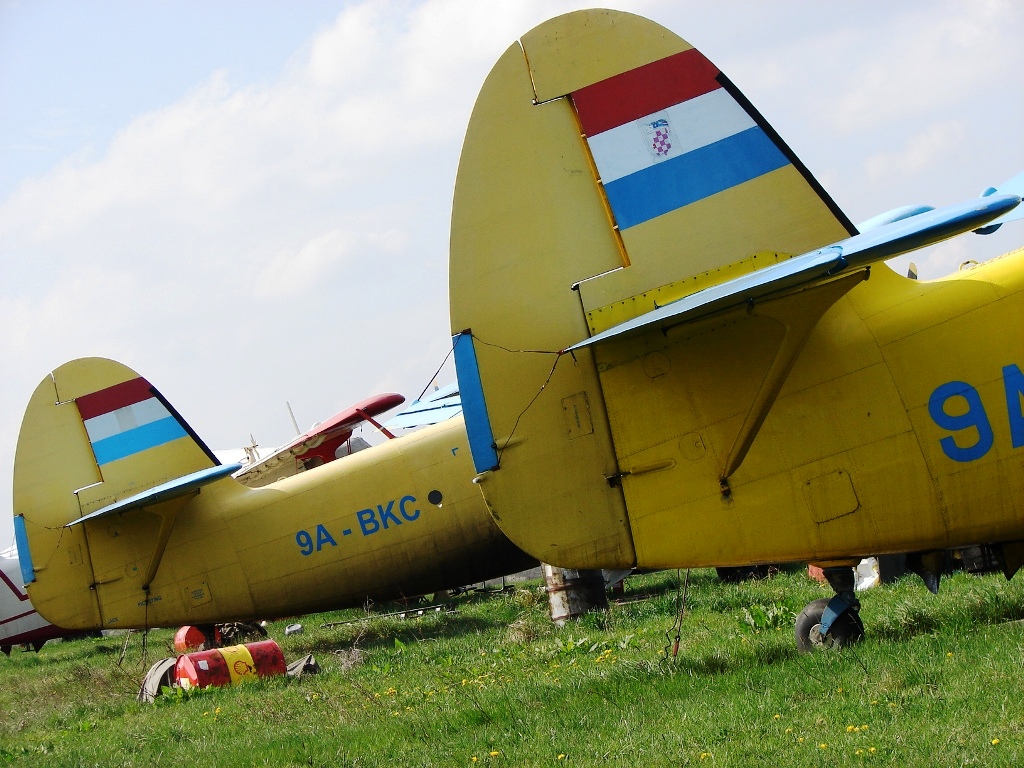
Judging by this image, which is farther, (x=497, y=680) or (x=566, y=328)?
(x=497, y=680)

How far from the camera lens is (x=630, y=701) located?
258 inches

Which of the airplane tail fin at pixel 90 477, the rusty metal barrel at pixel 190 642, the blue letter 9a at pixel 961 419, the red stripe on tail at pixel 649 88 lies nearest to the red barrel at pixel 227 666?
the airplane tail fin at pixel 90 477

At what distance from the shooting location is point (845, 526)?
652 centimetres

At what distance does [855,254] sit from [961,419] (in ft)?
5.81

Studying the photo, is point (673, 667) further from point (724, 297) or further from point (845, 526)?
point (724, 297)

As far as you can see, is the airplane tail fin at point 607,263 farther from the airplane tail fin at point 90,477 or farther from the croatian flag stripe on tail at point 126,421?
the croatian flag stripe on tail at point 126,421

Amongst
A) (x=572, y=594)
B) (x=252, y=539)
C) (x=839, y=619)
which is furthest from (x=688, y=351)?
(x=252, y=539)

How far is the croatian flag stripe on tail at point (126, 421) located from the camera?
42.9 ft

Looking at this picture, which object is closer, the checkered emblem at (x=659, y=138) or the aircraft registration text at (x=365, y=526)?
the checkered emblem at (x=659, y=138)

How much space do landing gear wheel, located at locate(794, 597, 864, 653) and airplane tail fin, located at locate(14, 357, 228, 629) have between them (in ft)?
24.1

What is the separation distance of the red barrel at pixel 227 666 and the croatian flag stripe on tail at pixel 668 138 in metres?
7.06

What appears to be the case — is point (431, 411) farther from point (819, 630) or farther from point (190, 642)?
point (819, 630)

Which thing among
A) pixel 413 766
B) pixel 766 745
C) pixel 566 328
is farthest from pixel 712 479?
pixel 413 766

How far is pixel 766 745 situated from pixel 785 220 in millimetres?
3239
